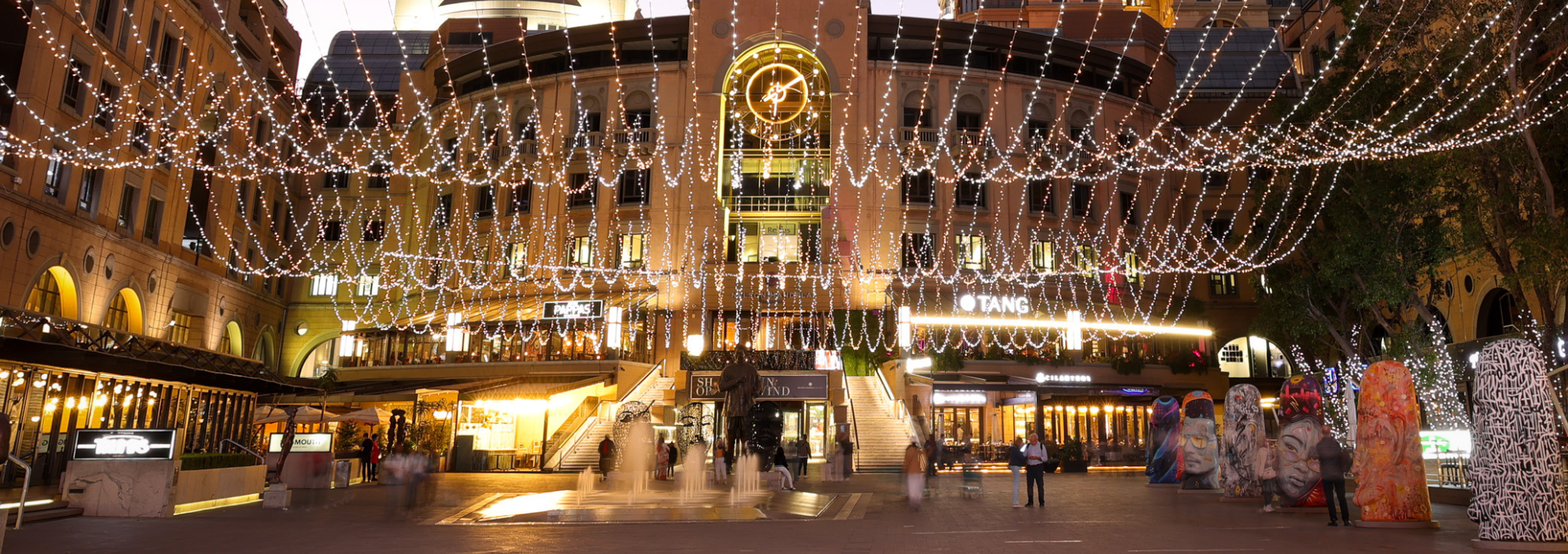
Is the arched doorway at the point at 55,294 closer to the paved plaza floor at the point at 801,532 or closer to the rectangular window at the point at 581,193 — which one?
the paved plaza floor at the point at 801,532

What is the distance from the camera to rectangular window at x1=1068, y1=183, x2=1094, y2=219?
3847cm

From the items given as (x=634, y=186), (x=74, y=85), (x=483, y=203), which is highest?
(x=634, y=186)

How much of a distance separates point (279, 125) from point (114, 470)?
A: 2938 centimetres

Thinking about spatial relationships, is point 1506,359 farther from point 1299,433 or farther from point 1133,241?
point 1133,241

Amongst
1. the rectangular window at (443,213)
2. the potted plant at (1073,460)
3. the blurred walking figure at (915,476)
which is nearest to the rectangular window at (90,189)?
the rectangular window at (443,213)

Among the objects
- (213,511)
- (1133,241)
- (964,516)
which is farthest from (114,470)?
(1133,241)

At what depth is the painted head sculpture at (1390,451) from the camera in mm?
12344

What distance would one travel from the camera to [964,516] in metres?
14.2

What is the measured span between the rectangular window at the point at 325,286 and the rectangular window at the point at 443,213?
673 cm

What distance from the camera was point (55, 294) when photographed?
1015 inches

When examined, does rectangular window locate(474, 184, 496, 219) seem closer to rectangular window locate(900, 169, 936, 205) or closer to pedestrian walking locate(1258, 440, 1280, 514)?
rectangular window locate(900, 169, 936, 205)

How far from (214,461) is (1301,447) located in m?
16.7

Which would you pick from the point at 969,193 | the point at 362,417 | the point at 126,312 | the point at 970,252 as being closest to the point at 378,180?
the point at 126,312

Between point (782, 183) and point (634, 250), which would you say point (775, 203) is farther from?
point (634, 250)
